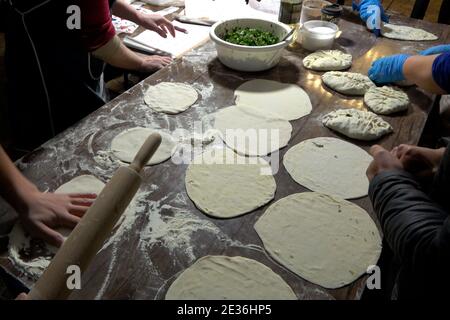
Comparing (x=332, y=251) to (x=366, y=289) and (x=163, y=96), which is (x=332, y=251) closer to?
(x=366, y=289)

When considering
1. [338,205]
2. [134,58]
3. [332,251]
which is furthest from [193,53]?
[332,251]

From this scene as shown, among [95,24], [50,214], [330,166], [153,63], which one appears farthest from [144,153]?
[153,63]

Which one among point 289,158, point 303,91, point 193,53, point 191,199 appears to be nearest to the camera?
point 191,199

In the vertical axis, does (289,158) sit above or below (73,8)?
below

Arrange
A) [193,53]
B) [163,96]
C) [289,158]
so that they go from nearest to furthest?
[289,158] → [163,96] → [193,53]

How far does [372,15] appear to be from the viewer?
2.55 m

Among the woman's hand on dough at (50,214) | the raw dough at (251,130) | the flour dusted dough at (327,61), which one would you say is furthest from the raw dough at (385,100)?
the woman's hand on dough at (50,214)

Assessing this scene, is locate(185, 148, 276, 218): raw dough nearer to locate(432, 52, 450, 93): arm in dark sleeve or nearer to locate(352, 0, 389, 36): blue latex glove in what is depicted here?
locate(432, 52, 450, 93): arm in dark sleeve

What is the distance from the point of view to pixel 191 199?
1292mm

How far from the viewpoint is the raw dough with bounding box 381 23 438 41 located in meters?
2.54

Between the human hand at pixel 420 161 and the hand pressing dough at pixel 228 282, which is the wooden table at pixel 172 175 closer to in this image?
the hand pressing dough at pixel 228 282

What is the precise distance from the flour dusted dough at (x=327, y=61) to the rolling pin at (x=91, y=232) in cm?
140
